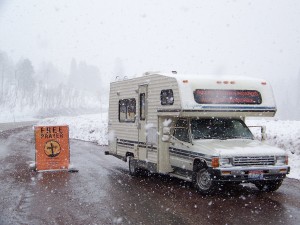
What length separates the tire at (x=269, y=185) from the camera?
33.2 ft

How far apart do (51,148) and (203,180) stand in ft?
20.5

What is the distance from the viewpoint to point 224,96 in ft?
34.8

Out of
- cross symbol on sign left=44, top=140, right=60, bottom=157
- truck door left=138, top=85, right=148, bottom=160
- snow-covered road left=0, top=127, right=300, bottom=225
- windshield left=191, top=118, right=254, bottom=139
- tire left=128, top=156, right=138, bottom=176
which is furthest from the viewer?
cross symbol on sign left=44, top=140, right=60, bottom=157

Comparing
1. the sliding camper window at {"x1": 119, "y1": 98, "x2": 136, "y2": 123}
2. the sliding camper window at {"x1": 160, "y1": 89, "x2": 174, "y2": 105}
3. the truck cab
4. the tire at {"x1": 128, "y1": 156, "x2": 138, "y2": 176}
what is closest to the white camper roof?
the sliding camper window at {"x1": 160, "y1": 89, "x2": 174, "y2": 105}

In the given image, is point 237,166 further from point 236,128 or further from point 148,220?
point 148,220

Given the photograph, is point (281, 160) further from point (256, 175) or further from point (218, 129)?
point (218, 129)

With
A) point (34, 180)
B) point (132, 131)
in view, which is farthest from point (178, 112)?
point (34, 180)

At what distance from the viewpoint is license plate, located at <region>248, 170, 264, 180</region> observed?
9.31 metres

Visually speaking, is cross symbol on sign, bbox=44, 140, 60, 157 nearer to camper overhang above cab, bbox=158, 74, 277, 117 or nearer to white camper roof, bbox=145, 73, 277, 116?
camper overhang above cab, bbox=158, 74, 277, 117

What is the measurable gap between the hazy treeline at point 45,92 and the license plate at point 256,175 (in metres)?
93.6

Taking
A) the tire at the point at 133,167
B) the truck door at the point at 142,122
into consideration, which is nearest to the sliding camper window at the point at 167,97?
the truck door at the point at 142,122

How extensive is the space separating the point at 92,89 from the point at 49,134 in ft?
477

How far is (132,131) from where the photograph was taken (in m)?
13.1

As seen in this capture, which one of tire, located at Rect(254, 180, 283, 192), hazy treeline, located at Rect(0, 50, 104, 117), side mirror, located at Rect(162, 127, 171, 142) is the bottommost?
tire, located at Rect(254, 180, 283, 192)
